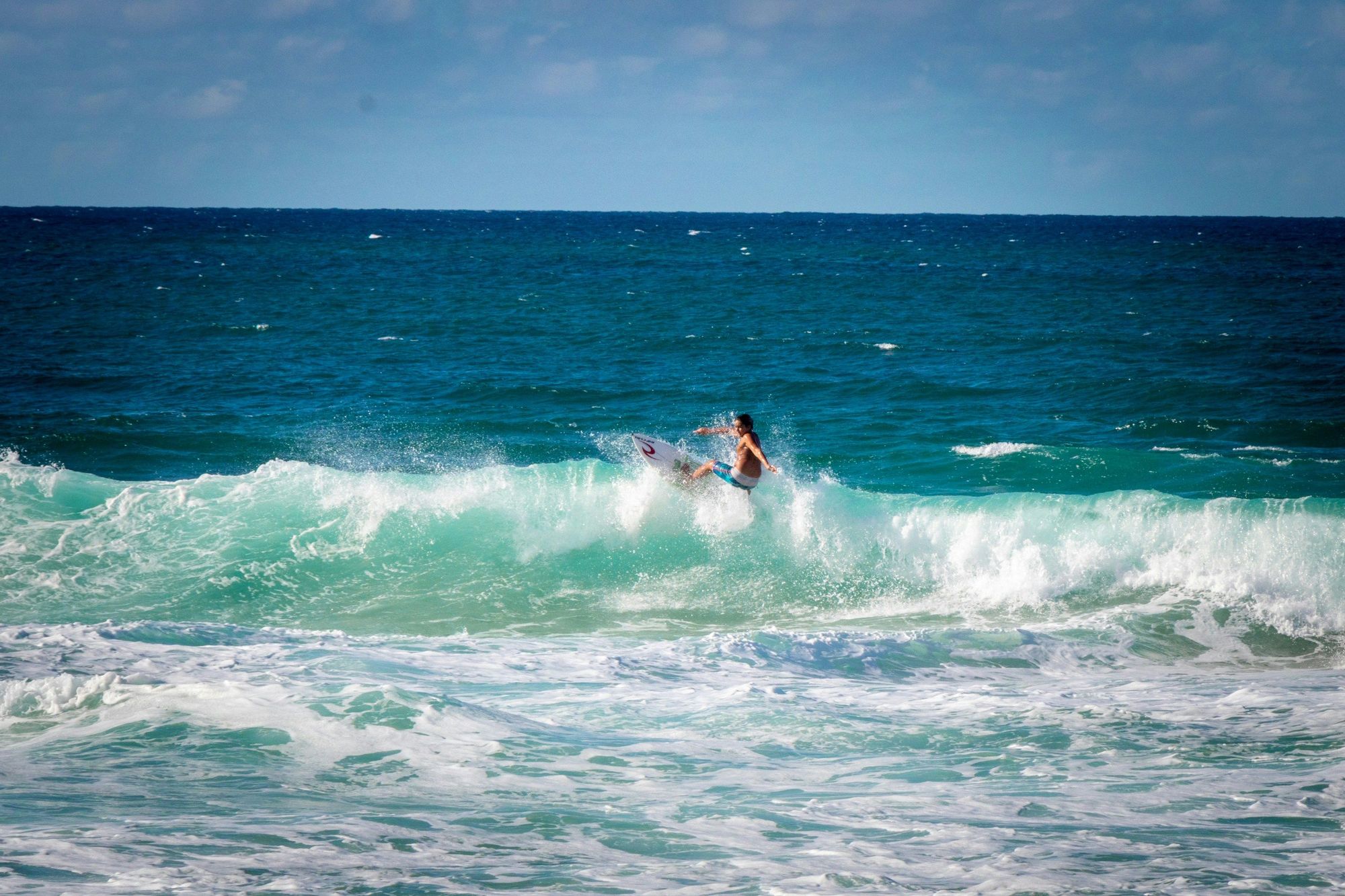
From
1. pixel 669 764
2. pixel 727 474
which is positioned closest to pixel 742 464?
pixel 727 474

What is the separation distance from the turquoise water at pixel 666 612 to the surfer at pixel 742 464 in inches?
22.2

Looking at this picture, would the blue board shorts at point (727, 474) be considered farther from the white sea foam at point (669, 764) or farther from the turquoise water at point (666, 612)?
the white sea foam at point (669, 764)

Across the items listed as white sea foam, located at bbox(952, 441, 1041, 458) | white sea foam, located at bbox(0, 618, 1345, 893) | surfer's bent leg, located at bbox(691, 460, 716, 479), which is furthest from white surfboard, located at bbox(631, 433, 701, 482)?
white sea foam, located at bbox(952, 441, 1041, 458)

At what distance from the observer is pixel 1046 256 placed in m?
72.0

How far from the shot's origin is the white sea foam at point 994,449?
18703 millimetres

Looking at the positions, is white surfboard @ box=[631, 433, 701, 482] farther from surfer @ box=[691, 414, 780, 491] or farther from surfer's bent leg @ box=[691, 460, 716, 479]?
surfer @ box=[691, 414, 780, 491]

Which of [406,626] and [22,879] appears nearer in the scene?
[22,879]

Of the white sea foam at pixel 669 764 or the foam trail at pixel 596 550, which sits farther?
the foam trail at pixel 596 550

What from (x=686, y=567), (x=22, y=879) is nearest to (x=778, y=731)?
(x=22, y=879)

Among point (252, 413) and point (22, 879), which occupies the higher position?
point (252, 413)

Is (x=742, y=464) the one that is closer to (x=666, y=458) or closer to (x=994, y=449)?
(x=666, y=458)

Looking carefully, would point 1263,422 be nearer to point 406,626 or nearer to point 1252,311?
point 406,626

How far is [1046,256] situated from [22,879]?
74.1 meters

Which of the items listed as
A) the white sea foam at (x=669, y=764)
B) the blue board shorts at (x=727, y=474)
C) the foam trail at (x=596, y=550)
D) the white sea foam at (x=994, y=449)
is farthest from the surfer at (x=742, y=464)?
the white sea foam at (x=994, y=449)
